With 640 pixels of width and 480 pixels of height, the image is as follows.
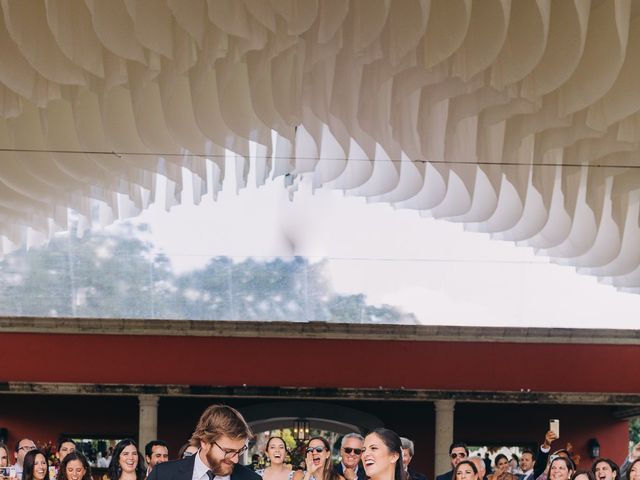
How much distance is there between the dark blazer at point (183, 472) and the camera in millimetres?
5500

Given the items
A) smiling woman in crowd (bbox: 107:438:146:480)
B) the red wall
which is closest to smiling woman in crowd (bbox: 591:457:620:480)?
smiling woman in crowd (bbox: 107:438:146:480)

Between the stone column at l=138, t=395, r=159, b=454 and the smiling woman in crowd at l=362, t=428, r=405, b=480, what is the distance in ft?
49.8

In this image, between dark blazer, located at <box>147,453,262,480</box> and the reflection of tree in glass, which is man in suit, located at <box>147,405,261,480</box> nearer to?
dark blazer, located at <box>147,453,262,480</box>

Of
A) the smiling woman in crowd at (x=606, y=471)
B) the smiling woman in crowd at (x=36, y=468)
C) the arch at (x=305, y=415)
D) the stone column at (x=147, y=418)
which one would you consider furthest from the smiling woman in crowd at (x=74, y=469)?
the arch at (x=305, y=415)

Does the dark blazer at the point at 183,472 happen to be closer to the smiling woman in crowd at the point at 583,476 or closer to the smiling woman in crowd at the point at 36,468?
the smiling woman in crowd at the point at 583,476

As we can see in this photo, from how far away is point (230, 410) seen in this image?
544 cm

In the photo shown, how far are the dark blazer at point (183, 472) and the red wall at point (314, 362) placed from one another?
15254 millimetres

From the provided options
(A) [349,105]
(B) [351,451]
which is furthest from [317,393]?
(B) [351,451]

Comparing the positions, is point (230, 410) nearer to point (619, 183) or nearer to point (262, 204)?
point (619, 183)

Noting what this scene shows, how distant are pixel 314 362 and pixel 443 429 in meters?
2.14

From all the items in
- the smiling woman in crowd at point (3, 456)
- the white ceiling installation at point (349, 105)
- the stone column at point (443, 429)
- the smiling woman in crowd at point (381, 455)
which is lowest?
the stone column at point (443, 429)

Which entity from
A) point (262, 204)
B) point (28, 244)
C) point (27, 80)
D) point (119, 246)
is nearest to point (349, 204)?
point (262, 204)

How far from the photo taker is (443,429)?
68.3 ft

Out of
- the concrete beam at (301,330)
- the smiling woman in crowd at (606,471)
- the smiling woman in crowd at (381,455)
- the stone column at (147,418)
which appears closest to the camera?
the smiling woman in crowd at (381,455)
